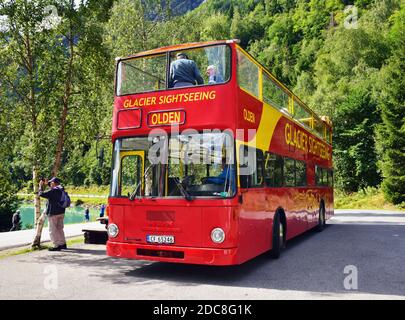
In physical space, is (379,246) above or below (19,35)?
below

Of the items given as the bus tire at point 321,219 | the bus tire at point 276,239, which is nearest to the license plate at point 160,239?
the bus tire at point 276,239

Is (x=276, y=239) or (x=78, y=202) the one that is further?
(x=78, y=202)

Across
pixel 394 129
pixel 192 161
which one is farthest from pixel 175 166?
pixel 394 129

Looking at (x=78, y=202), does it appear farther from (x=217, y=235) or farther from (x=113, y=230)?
(x=217, y=235)

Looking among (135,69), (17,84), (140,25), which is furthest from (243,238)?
(140,25)

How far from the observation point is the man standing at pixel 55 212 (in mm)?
11156

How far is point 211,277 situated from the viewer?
25.9 ft

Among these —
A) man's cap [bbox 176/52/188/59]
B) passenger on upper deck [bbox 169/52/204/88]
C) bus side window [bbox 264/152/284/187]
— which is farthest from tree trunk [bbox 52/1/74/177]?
bus side window [bbox 264/152/284/187]

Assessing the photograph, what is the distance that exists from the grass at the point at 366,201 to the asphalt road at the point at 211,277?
81.0 ft

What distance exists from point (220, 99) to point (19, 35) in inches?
265

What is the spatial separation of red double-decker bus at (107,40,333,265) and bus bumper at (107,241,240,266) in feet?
0.06

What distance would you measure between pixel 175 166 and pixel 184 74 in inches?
68.6

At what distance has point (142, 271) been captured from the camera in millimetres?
8500
